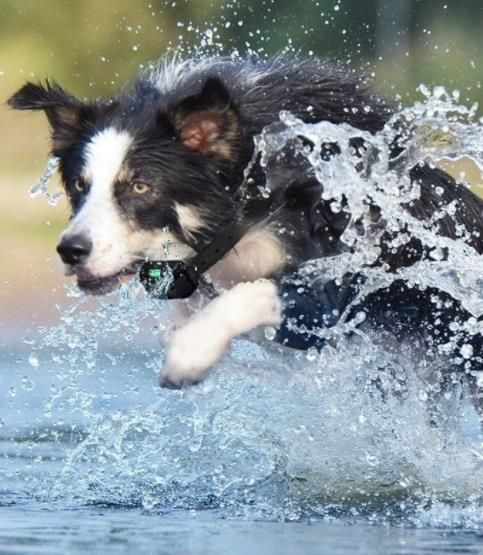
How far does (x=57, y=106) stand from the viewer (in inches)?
290

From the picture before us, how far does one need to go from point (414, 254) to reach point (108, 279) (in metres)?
1.27

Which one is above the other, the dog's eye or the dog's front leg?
the dog's eye

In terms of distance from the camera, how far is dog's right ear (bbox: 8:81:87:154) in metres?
7.32

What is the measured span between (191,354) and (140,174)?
0.80 m

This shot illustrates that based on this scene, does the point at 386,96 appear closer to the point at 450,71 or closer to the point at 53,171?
the point at 53,171

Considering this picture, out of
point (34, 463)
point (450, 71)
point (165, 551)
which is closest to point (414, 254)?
point (34, 463)

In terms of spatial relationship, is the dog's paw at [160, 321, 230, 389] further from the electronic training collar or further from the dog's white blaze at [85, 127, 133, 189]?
the dog's white blaze at [85, 127, 133, 189]

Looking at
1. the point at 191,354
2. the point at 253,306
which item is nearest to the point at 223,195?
the point at 253,306

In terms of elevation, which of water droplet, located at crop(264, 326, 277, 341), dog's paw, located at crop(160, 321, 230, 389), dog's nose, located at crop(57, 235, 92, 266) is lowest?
dog's paw, located at crop(160, 321, 230, 389)

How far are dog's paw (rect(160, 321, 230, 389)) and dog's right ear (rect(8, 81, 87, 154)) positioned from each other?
107 centimetres

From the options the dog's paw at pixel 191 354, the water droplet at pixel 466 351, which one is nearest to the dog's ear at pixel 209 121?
the dog's paw at pixel 191 354

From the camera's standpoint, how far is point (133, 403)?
9.68 meters

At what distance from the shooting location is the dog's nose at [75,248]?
22.2 ft

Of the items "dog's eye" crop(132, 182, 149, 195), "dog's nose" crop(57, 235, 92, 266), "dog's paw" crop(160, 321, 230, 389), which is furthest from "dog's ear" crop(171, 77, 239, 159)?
"dog's paw" crop(160, 321, 230, 389)
